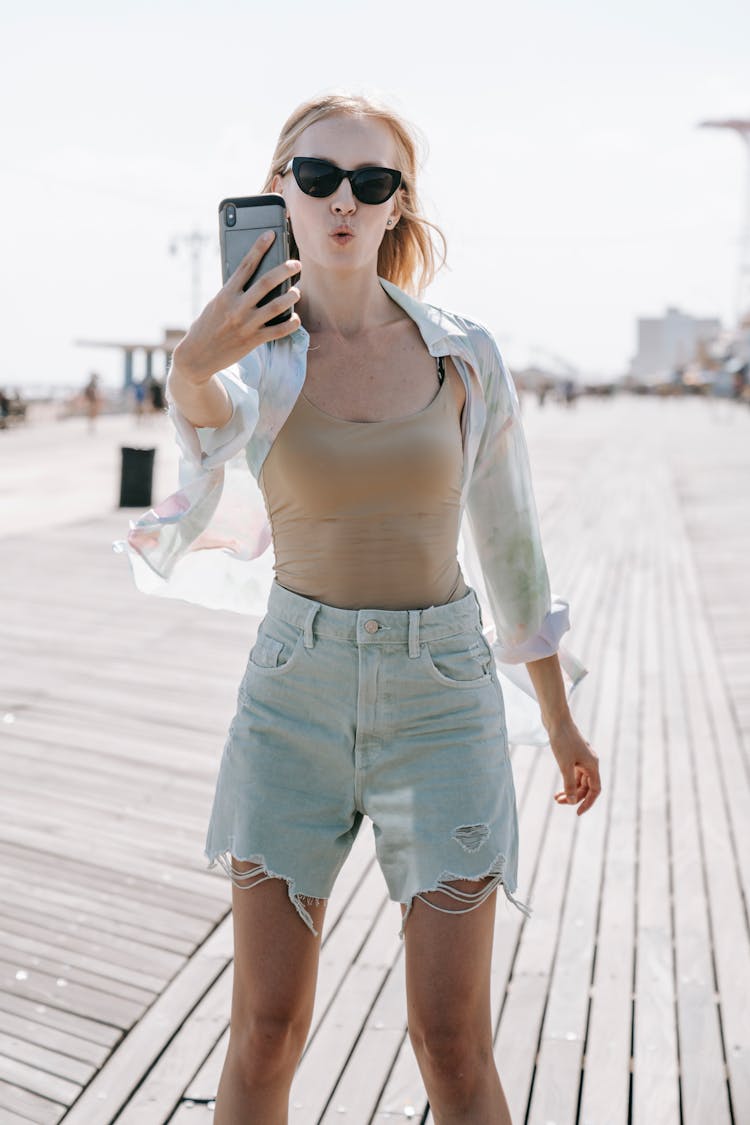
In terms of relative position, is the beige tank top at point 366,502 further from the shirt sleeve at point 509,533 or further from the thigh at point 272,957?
the thigh at point 272,957

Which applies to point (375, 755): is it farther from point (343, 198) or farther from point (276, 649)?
point (343, 198)

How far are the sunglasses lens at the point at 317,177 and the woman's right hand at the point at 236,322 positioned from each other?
0.80 feet

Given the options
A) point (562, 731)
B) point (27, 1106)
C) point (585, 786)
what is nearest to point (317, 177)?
point (562, 731)

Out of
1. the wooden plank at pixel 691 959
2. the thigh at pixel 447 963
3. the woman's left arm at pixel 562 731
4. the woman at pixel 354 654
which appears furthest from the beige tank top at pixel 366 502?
the wooden plank at pixel 691 959

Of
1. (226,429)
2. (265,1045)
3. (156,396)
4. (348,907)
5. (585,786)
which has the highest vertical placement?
(226,429)

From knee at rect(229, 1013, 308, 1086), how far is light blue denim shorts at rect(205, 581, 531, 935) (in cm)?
16

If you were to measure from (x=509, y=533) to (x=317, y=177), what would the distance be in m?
0.69

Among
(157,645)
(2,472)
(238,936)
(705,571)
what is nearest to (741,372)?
(2,472)

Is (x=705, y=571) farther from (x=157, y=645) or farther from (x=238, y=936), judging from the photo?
(x=238, y=936)

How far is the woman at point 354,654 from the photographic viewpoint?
69.4 inches

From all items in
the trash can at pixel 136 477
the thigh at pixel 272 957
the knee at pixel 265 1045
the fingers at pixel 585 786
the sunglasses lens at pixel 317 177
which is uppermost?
the sunglasses lens at pixel 317 177

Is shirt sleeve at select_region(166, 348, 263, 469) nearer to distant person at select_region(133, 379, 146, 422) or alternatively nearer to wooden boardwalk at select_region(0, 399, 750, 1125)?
wooden boardwalk at select_region(0, 399, 750, 1125)

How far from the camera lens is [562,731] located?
2111 mm

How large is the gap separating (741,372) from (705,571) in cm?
6747
